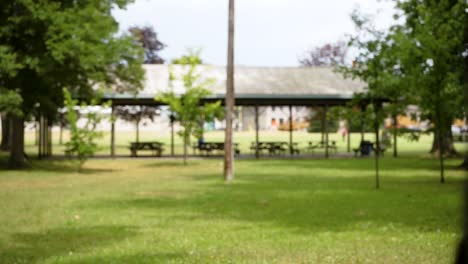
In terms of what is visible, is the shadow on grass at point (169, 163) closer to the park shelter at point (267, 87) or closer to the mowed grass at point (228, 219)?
the park shelter at point (267, 87)

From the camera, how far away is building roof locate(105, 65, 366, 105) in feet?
137

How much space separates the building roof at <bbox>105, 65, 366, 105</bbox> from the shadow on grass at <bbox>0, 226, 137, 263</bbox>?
Answer: 27.2m

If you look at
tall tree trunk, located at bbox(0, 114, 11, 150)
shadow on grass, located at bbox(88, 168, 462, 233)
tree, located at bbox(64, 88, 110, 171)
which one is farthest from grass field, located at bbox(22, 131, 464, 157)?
shadow on grass, located at bbox(88, 168, 462, 233)

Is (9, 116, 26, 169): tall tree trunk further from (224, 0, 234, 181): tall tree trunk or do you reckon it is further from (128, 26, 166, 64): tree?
(128, 26, 166, 64): tree

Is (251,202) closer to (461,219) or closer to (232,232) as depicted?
(232,232)

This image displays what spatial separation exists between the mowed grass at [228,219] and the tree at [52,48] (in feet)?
16.3

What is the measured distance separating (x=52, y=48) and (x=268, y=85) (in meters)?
18.0

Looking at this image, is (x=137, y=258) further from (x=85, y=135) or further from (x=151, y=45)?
(x=151, y=45)

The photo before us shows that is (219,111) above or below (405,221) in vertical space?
above

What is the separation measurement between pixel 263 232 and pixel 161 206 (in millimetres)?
5361

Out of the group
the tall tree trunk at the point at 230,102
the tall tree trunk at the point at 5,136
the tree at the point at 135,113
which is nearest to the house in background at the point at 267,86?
the tall tree trunk at the point at 5,136

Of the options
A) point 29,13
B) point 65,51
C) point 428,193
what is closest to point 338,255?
point 428,193

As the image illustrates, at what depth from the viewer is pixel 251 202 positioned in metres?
17.6

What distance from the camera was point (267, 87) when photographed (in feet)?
144
